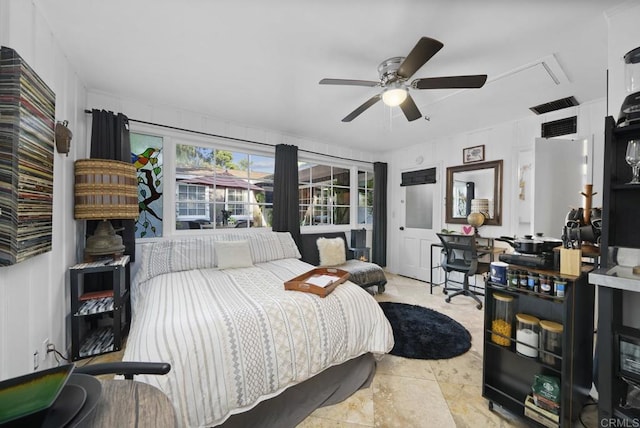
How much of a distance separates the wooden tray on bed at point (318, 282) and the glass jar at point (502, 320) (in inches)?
40.9

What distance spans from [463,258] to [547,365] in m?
2.14

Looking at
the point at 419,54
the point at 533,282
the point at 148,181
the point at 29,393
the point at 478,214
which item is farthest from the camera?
the point at 478,214

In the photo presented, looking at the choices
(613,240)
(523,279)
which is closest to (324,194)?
(523,279)

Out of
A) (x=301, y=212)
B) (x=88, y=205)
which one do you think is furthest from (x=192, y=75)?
(x=301, y=212)

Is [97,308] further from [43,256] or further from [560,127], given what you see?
[560,127]

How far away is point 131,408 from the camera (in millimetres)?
587

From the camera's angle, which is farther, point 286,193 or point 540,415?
point 286,193

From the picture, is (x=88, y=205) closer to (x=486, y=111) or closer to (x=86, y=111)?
(x=86, y=111)

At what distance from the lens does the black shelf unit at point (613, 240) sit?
44.0 inches

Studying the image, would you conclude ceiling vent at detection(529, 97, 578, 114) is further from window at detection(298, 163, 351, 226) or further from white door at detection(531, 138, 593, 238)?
window at detection(298, 163, 351, 226)

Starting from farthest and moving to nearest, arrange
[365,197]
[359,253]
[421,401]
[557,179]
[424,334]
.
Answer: [365,197] < [359,253] < [557,179] < [424,334] < [421,401]

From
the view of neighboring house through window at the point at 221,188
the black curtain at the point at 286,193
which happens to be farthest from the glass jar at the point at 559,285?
the view of neighboring house through window at the point at 221,188

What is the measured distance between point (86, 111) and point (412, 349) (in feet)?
12.7

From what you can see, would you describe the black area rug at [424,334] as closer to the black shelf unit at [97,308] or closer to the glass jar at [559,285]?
the glass jar at [559,285]
